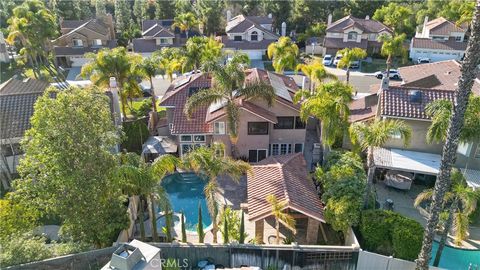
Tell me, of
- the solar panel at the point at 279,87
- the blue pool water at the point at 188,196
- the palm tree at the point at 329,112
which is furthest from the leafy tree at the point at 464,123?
the blue pool water at the point at 188,196

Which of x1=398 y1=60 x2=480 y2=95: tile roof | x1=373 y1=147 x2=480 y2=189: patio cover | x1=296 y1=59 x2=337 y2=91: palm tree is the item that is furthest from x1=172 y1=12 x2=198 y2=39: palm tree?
x1=373 y1=147 x2=480 y2=189: patio cover

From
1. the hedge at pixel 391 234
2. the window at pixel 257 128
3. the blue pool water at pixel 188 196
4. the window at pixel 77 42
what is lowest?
the blue pool water at pixel 188 196

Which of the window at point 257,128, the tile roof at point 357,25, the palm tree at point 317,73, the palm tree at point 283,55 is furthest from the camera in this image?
the tile roof at point 357,25

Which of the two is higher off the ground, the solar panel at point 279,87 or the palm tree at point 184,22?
the palm tree at point 184,22

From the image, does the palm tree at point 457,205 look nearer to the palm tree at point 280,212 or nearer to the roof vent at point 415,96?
the palm tree at point 280,212

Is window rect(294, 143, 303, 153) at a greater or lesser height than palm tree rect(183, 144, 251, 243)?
lesser

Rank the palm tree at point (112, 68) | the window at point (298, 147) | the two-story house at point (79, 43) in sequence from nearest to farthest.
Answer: the window at point (298, 147)
the palm tree at point (112, 68)
the two-story house at point (79, 43)

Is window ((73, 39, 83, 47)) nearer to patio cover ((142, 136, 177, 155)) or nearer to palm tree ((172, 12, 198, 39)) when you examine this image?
palm tree ((172, 12, 198, 39))

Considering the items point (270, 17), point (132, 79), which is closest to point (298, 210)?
point (132, 79)
